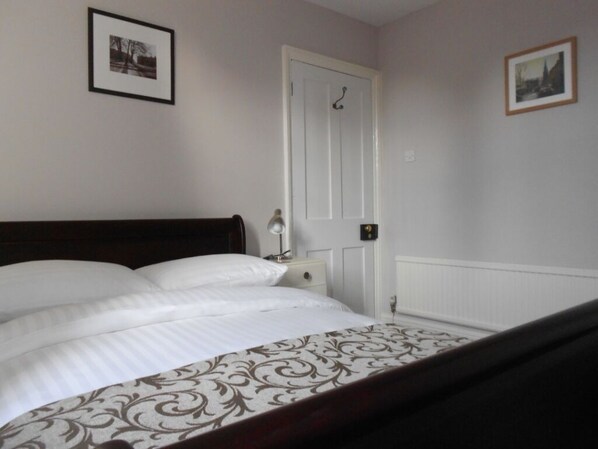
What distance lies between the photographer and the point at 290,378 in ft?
3.32

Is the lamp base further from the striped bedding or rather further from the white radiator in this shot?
the white radiator

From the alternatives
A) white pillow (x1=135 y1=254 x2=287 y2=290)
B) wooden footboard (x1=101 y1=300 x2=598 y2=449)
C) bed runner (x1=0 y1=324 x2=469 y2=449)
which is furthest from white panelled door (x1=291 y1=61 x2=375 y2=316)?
wooden footboard (x1=101 y1=300 x2=598 y2=449)

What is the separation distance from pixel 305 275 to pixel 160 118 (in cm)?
124

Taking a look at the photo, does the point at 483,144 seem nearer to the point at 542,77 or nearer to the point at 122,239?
the point at 542,77

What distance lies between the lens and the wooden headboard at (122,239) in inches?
74.7

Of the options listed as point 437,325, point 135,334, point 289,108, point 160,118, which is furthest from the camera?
point 437,325

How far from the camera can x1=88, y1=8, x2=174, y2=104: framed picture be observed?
2.19m

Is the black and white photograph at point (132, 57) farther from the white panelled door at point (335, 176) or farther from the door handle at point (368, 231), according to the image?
the door handle at point (368, 231)

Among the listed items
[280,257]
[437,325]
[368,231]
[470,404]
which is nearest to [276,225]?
[280,257]

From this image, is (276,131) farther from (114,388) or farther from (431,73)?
(114,388)

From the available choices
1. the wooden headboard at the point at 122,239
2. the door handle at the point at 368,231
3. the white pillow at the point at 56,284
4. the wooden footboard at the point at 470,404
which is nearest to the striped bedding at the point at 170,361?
the white pillow at the point at 56,284

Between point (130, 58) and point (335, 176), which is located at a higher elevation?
point (130, 58)

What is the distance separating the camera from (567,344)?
2.74 ft

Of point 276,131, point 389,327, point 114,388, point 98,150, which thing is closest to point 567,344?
point 389,327
